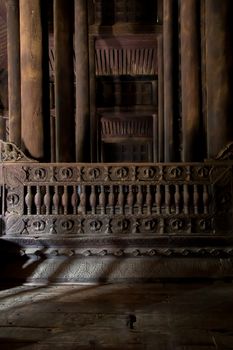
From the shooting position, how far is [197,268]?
4652 mm

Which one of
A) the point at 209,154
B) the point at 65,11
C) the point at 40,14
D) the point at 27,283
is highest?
the point at 65,11

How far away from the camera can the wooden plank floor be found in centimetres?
274

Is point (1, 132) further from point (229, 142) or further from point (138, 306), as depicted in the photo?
point (138, 306)

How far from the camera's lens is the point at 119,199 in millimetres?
4852

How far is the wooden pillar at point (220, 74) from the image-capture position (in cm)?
506

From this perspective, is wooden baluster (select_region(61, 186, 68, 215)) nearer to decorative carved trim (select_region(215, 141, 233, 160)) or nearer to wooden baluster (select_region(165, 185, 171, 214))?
wooden baluster (select_region(165, 185, 171, 214))

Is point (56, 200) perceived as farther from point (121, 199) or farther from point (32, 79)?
point (32, 79)

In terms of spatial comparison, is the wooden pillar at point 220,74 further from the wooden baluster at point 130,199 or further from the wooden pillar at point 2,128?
the wooden pillar at point 2,128

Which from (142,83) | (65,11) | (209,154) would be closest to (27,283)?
(209,154)

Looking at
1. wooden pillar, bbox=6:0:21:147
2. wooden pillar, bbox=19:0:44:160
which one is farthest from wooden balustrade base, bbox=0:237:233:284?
wooden pillar, bbox=6:0:21:147

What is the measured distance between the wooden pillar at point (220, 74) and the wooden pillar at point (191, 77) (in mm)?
1079

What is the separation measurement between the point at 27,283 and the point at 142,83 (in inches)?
412

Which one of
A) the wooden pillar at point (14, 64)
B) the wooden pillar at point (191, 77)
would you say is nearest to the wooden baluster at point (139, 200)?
the wooden pillar at point (191, 77)

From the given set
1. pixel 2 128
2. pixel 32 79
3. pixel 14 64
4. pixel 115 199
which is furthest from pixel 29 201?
pixel 2 128
